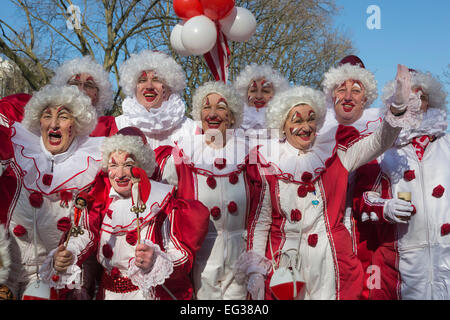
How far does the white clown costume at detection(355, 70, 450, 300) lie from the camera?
3617 mm

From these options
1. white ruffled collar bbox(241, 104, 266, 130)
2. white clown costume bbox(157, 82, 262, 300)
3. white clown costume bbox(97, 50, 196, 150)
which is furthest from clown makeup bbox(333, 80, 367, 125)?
white clown costume bbox(97, 50, 196, 150)

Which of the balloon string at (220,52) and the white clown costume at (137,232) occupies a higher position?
the balloon string at (220,52)

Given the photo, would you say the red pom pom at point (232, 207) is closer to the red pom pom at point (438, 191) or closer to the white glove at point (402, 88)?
the white glove at point (402, 88)

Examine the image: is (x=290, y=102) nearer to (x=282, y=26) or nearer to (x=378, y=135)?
(x=378, y=135)

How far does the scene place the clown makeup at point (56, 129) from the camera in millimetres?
3387

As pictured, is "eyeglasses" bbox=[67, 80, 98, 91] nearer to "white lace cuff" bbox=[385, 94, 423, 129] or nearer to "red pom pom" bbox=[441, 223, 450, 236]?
"white lace cuff" bbox=[385, 94, 423, 129]

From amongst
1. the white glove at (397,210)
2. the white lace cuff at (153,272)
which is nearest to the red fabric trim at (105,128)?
the white lace cuff at (153,272)

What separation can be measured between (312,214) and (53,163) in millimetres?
1867

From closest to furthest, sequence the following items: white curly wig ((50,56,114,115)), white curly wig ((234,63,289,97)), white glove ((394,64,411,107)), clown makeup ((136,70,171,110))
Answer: white glove ((394,64,411,107)) → clown makeup ((136,70,171,110)) → white curly wig ((50,56,114,115)) → white curly wig ((234,63,289,97))

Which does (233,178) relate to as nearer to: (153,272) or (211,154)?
(211,154)

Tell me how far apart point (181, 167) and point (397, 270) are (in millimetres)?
1889

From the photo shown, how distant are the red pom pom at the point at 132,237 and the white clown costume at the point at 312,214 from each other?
76cm

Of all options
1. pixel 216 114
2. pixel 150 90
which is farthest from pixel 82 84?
pixel 216 114

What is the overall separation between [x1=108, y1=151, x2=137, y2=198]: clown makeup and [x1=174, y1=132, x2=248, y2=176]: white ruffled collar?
52 cm
